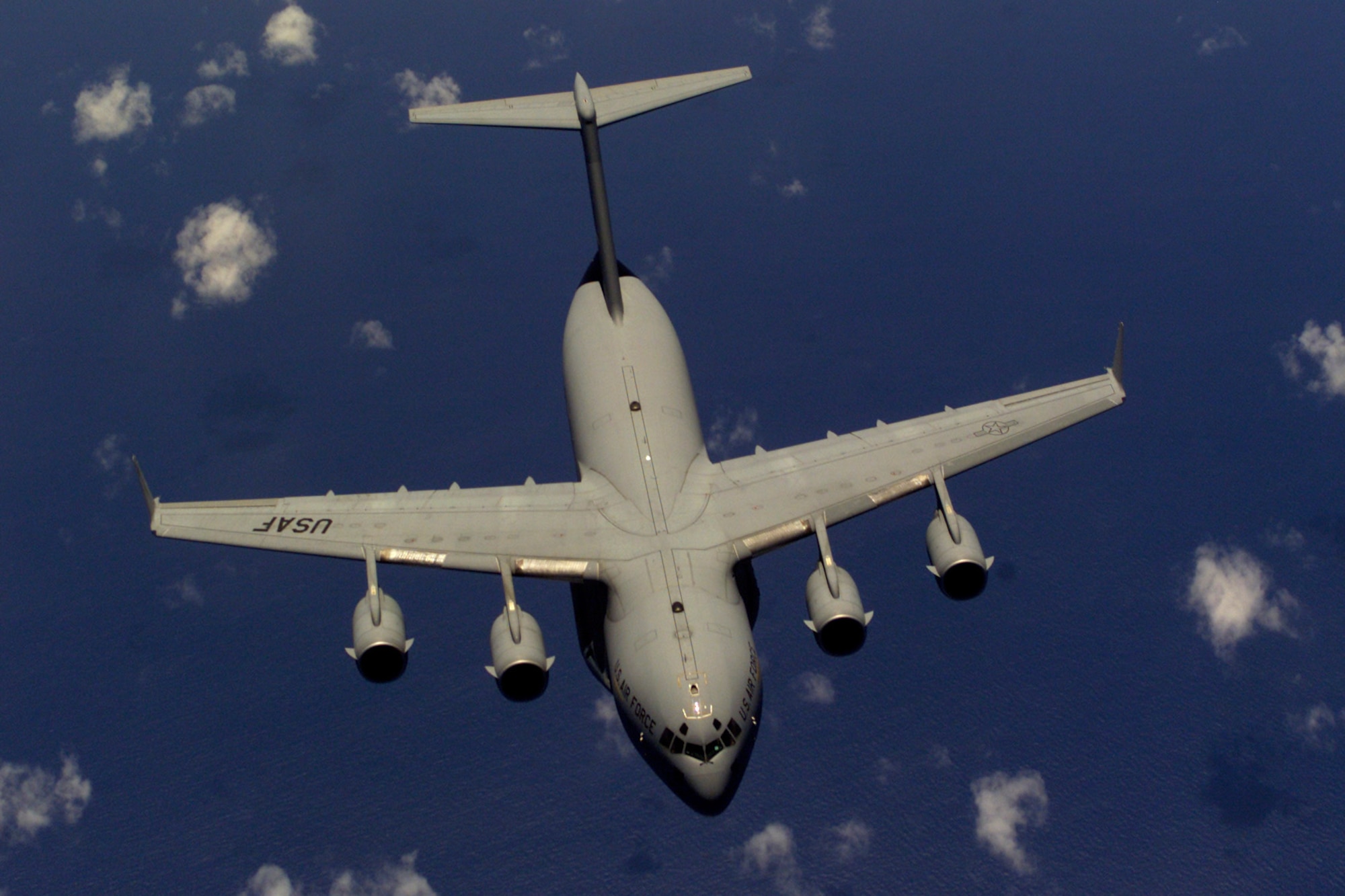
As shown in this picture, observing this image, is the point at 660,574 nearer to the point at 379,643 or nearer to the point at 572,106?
the point at 379,643

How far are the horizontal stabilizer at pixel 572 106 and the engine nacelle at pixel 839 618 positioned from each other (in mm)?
21862

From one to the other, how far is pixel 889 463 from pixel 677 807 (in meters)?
23.2

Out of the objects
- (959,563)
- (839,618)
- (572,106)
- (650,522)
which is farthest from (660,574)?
(572,106)

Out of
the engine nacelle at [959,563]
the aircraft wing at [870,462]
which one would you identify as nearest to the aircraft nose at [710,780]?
the aircraft wing at [870,462]

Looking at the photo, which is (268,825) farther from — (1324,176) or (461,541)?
(1324,176)

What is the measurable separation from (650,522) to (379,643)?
1096cm

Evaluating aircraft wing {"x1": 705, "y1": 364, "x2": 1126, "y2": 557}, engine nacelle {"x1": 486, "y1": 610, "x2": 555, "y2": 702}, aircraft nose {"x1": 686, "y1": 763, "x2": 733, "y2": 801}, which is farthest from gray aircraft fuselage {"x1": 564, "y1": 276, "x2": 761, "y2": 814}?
engine nacelle {"x1": 486, "y1": 610, "x2": 555, "y2": 702}

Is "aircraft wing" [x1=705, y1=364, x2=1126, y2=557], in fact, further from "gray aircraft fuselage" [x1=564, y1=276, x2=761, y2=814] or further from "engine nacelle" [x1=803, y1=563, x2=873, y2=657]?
"engine nacelle" [x1=803, y1=563, x2=873, y2=657]

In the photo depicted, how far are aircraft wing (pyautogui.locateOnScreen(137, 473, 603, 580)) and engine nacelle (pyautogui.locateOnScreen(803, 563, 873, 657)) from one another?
28.7 feet

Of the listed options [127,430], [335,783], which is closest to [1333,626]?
[335,783]

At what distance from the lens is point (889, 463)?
52.0 m

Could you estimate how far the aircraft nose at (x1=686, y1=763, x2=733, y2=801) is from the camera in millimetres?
42250

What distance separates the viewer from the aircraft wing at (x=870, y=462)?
50062 mm

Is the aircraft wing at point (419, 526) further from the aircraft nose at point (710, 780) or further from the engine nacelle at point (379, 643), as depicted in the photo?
the aircraft nose at point (710, 780)
